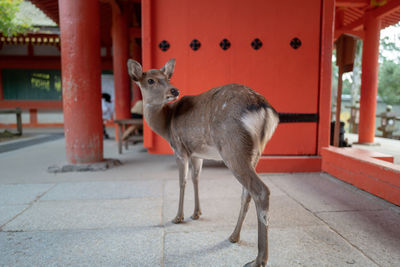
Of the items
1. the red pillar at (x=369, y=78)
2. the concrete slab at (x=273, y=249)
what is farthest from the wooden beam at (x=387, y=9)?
the concrete slab at (x=273, y=249)

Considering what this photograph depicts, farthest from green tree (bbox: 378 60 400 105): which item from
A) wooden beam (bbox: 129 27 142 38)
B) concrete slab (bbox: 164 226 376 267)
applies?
concrete slab (bbox: 164 226 376 267)

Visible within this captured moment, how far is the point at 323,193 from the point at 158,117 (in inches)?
93.2

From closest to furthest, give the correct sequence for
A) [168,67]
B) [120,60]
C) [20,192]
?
[168,67]
[20,192]
[120,60]

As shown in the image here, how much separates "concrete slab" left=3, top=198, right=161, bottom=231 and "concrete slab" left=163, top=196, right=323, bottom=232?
20 centimetres

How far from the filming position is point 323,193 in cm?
326

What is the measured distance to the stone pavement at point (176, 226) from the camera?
1853mm

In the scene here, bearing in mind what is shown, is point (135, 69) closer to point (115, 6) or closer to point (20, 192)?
point (20, 192)

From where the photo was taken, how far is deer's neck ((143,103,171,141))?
2354 mm

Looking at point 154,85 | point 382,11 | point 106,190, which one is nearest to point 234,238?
point 154,85

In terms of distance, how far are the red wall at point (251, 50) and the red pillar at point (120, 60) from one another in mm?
4342

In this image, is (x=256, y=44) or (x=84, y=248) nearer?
(x=84, y=248)

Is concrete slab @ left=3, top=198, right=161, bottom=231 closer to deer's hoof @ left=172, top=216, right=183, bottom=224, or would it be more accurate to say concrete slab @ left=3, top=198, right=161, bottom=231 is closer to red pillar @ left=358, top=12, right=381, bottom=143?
deer's hoof @ left=172, top=216, right=183, bottom=224

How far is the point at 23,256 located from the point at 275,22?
14.6 ft

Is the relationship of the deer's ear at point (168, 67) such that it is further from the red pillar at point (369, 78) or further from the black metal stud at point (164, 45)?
the red pillar at point (369, 78)
